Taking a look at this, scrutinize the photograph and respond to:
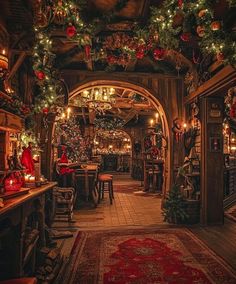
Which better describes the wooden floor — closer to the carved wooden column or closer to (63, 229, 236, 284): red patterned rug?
(63, 229, 236, 284): red patterned rug

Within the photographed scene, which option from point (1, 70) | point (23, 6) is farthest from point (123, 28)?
point (1, 70)

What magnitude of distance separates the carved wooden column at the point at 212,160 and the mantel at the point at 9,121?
4023 mm

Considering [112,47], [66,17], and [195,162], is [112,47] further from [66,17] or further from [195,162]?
[195,162]

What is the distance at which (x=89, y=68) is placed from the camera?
6648mm

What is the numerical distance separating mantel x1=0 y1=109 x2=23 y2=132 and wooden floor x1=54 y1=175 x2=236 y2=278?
82.9 inches

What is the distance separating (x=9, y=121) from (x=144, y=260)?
2757mm

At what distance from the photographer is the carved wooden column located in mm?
5832

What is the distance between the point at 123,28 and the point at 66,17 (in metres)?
1.45

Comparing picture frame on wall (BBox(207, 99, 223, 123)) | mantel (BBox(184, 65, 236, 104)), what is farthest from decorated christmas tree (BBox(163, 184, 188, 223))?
mantel (BBox(184, 65, 236, 104))

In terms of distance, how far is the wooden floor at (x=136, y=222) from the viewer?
14.6 feet

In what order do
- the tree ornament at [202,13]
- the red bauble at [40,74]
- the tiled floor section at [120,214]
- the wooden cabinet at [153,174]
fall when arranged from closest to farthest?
1. the tree ornament at [202,13]
2. the red bauble at [40,74]
3. the tiled floor section at [120,214]
4. the wooden cabinet at [153,174]

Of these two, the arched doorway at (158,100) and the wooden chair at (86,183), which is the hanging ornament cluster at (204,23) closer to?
the arched doorway at (158,100)

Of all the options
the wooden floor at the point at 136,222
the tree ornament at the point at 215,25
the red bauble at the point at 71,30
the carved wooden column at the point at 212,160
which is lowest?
the wooden floor at the point at 136,222

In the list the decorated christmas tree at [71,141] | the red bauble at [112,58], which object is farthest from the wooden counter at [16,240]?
the decorated christmas tree at [71,141]
